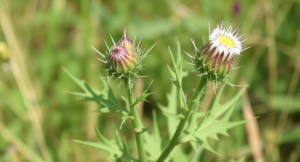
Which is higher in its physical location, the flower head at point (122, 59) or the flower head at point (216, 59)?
the flower head at point (216, 59)

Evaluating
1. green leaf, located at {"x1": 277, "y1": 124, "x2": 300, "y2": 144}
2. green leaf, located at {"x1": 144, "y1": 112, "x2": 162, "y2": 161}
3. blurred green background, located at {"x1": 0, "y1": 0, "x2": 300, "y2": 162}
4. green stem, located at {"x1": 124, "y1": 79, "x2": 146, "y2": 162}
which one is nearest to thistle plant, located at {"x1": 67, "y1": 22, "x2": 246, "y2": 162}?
green stem, located at {"x1": 124, "y1": 79, "x2": 146, "y2": 162}

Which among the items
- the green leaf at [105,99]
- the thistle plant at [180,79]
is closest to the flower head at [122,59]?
the thistle plant at [180,79]

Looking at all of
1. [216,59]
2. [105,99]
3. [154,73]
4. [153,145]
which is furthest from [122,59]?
[154,73]

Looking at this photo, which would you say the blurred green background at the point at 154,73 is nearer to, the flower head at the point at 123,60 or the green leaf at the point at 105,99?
the green leaf at the point at 105,99

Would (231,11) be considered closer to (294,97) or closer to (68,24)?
(294,97)

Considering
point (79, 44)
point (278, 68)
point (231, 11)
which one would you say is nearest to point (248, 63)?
point (278, 68)

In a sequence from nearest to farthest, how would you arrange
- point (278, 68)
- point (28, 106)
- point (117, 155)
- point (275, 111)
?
point (117, 155), point (28, 106), point (275, 111), point (278, 68)
